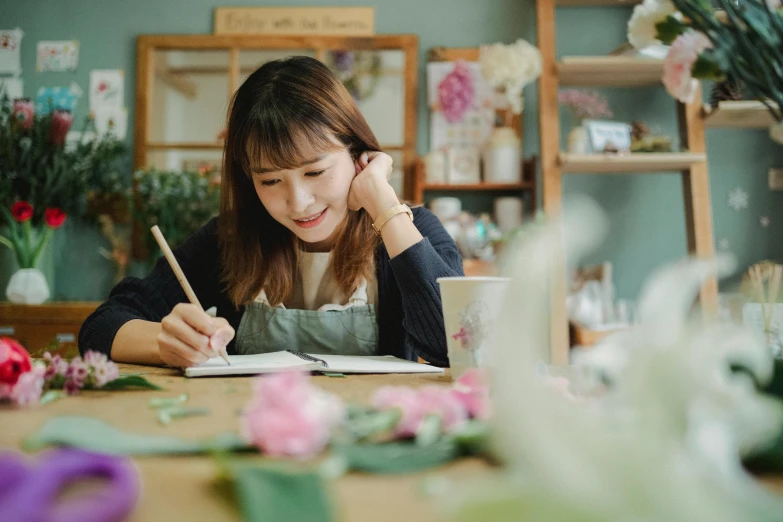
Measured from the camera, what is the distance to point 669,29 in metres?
0.58

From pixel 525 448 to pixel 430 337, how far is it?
2.59ft

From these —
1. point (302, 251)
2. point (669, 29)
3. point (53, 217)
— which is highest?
Result: point (53, 217)

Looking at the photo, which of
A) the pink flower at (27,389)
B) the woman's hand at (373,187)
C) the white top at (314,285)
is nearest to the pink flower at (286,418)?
the pink flower at (27,389)

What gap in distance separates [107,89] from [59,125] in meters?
0.50

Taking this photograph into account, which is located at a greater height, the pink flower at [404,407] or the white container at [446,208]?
the white container at [446,208]

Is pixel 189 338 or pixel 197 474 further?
pixel 189 338

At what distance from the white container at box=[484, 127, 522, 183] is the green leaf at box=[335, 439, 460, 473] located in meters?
2.31

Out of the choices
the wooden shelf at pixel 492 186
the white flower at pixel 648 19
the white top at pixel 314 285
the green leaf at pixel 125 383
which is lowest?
the green leaf at pixel 125 383

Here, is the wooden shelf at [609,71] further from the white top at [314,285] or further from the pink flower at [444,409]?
the pink flower at [444,409]

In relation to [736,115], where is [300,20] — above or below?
above

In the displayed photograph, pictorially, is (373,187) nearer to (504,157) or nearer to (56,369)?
(56,369)

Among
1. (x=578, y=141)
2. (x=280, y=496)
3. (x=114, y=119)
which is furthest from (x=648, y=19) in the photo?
(x=114, y=119)

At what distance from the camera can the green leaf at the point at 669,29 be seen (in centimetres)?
57

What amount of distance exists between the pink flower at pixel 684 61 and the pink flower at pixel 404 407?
0.35 m
